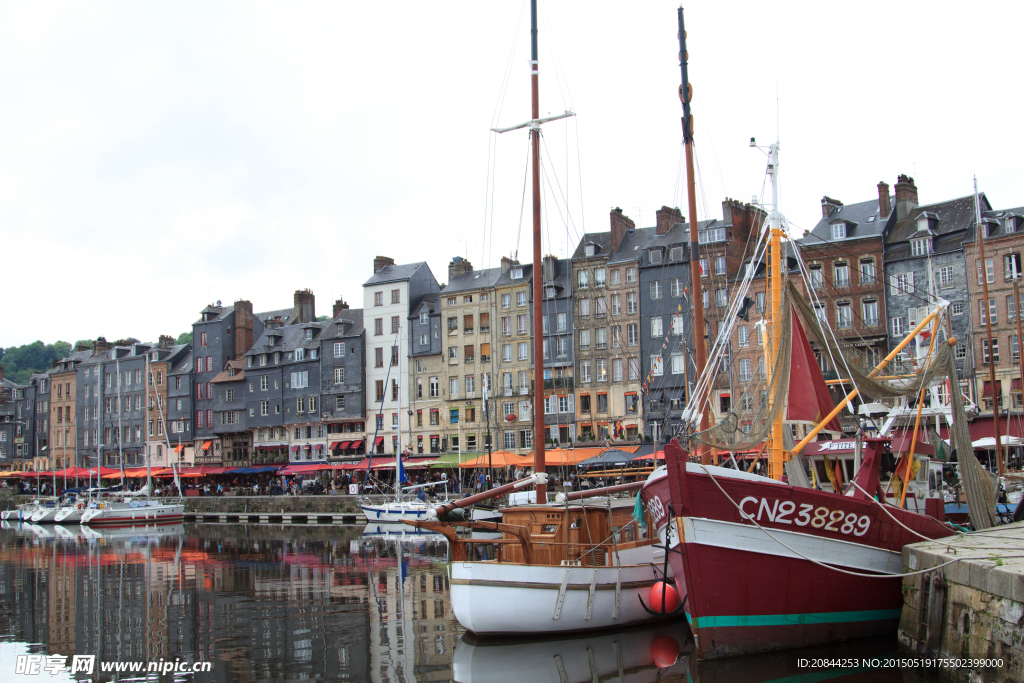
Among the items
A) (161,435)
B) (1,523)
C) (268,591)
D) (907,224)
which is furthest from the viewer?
(161,435)

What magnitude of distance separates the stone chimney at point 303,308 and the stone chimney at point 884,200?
171 feet

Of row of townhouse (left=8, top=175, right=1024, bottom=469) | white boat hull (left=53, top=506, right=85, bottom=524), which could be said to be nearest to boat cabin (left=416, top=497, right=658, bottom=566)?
row of townhouse (left=8, top=175, right=1024, bottom=469)

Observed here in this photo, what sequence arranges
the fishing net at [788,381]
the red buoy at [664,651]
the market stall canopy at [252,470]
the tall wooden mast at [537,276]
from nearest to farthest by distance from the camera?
the red buoy at [664,651], the fishing net at [788,381], the tall wooden mast at [537,276], the market stall canopy at [252,470]

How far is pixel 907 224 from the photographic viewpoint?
179 ft

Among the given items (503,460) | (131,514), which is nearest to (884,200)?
(503,460)

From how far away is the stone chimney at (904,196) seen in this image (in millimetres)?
55688

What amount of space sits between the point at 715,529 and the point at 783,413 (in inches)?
145

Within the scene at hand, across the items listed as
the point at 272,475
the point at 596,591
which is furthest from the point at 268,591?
the point at 272,475

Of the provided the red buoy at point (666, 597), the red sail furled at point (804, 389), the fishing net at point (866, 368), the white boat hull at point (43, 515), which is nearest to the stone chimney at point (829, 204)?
the fishing net at point (866, 368)

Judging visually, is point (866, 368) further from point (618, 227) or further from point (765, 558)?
point (618, 227)

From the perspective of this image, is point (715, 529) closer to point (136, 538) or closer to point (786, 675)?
point (786, 675)

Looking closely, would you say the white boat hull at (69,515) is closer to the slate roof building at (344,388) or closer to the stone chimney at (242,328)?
the slate roof building at (344,388)

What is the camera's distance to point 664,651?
17.4 metres

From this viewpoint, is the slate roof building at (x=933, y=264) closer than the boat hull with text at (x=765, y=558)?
No
